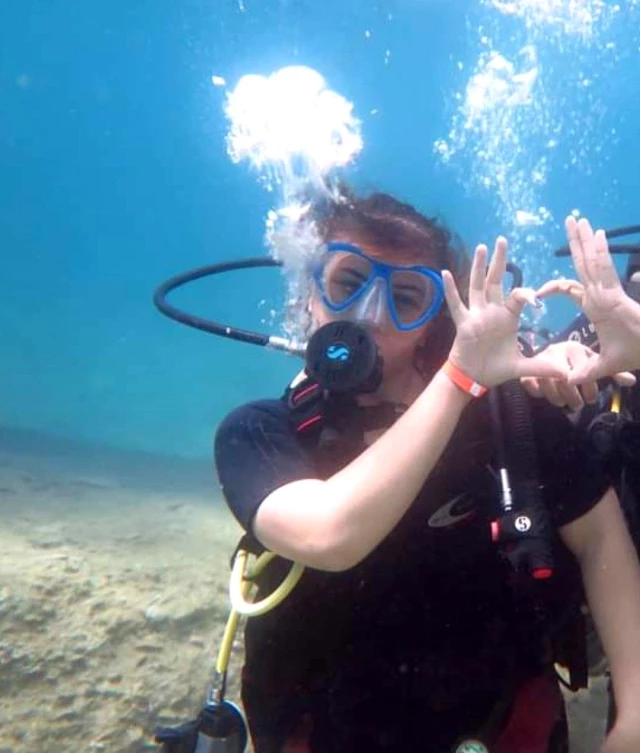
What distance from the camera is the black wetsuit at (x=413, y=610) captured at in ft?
7.31

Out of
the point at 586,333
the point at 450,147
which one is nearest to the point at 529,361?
the point at 586,333

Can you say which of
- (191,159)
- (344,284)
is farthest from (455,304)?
(191,159)

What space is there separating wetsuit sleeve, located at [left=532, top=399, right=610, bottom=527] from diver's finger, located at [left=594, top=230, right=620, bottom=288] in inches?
24.7

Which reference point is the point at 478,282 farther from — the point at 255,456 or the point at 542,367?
the point at 255,456

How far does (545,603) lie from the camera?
2410mm

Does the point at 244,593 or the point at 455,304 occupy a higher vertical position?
the point at 455,304

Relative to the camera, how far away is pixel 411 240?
2562 millimetres

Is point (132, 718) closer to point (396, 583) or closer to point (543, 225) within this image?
point (396, 583)

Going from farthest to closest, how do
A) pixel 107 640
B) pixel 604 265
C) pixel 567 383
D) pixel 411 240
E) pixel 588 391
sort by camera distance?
pixel 107 640, pixel 411 240, pixel 588 391, pixel 567 383, pixel 604 265

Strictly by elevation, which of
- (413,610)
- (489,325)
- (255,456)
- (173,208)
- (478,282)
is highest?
(173,208)

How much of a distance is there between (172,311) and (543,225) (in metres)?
42.6

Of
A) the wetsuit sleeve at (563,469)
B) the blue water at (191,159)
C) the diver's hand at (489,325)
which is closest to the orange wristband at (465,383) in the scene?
the diver's hand at (489,325)

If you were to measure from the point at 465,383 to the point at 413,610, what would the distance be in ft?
2.76

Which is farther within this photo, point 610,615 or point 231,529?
point 231,529
